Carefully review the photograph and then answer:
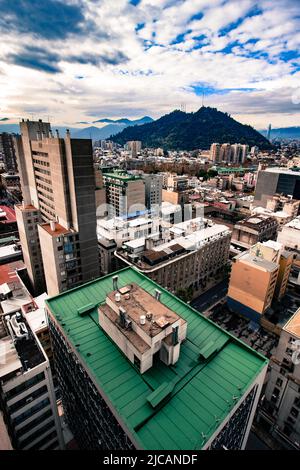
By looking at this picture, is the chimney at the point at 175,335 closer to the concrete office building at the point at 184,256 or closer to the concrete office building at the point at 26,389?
the concrete office building at the point at 26,389

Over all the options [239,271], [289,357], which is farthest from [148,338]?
[239,271]

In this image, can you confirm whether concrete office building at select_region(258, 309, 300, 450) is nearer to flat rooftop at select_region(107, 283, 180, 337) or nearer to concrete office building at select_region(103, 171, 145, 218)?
flat rooftop at select_region(107, 283, 180, 337)

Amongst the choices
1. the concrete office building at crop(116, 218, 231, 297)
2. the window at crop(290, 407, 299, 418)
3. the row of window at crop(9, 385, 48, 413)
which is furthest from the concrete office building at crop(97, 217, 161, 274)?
the window at crop(290, 407, 299, 418)

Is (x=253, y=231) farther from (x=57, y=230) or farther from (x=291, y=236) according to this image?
(x=57, y=230)

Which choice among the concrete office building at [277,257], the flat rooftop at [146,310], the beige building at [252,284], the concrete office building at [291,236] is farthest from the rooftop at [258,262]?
the flat rooftop at [146,310]

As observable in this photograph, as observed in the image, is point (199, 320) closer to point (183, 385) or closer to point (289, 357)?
Result: point (183, 385)
